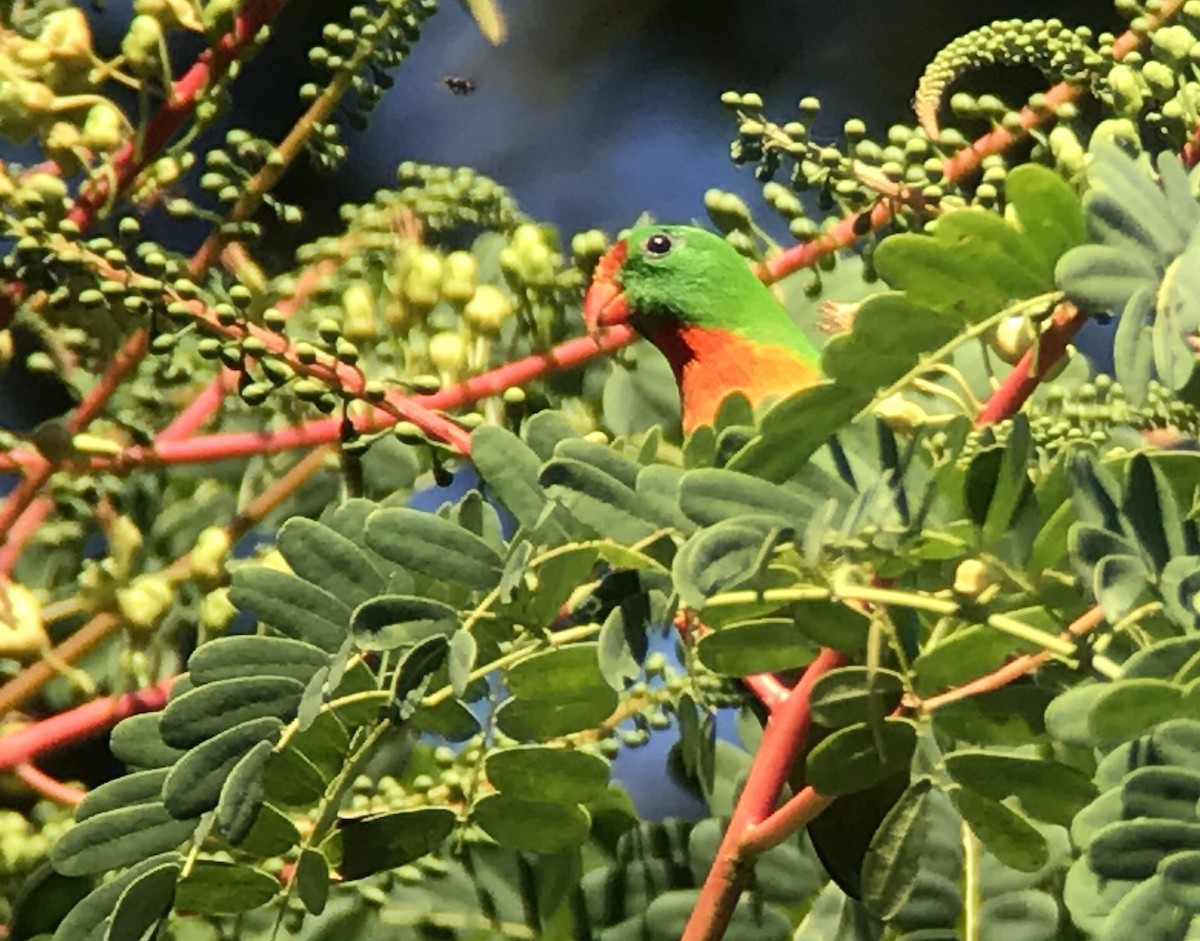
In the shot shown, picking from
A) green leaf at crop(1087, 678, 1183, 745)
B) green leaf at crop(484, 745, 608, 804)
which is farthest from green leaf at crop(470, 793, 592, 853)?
green leaf at crop(1087, 678, 1183, 745)

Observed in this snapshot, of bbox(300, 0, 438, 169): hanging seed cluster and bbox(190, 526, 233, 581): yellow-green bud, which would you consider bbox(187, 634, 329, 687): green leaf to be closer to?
bbox(190, 526, 233, 581): yellow-green bud

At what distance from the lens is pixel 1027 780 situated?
0.44 m

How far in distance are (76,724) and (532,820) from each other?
0.75ft

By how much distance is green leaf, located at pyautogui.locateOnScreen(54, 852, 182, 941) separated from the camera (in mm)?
469

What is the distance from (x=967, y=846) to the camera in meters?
0.50

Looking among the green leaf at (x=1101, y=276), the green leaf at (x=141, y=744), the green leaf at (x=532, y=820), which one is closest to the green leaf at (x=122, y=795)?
the green leaf at (x=141, y=744)

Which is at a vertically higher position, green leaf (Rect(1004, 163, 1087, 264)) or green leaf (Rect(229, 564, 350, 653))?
green leaf (Rect(1004, 163, 1087, 264))

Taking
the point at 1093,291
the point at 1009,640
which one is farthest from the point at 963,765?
the point at 1093,291

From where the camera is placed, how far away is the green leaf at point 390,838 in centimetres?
50

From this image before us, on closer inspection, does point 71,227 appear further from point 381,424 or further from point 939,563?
point 939,563

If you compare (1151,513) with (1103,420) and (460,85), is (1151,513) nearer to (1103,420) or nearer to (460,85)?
(1103,420)

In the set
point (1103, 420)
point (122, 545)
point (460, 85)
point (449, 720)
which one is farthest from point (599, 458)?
point (460, 85)

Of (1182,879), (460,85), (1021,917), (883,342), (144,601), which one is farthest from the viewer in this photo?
(460,85)

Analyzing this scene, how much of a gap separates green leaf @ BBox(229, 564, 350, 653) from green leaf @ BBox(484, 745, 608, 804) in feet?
0.24
